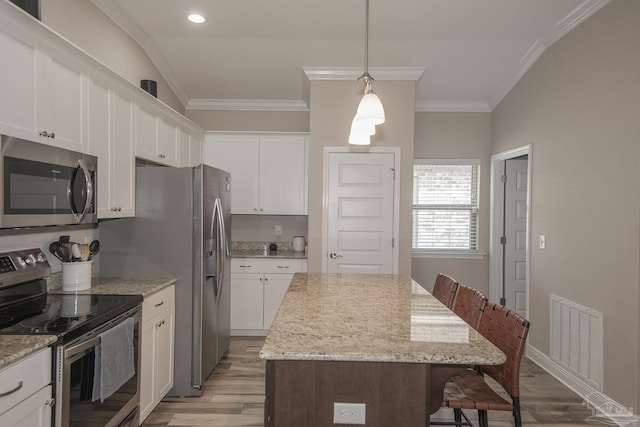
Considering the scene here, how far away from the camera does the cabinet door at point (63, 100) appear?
1.97 meters

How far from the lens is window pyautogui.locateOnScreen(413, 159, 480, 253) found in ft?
15.9

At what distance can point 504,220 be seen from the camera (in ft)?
15.1

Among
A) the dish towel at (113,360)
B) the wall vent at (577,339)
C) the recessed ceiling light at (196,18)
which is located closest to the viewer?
the dish towel at (113,360)

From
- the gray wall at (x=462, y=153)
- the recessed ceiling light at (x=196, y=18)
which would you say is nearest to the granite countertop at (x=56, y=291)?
the recessed ceiling light at (x=196, y=18)

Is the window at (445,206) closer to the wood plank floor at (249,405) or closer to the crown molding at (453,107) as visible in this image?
the crown molding at (453,107)

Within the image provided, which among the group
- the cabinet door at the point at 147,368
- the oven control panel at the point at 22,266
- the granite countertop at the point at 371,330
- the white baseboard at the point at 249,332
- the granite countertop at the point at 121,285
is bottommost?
the white baseboard at the point at 249,332

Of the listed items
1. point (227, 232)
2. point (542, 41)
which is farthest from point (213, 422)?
point (542, 41)

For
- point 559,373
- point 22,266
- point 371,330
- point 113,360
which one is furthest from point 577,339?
point 22,266

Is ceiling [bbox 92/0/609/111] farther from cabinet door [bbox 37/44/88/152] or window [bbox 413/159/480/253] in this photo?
cabinet door [bbox 37/44/88/152]

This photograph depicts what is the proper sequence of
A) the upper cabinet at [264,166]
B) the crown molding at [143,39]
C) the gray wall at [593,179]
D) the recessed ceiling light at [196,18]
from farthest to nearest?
the upper cabinet at [264,166] → the recessed ceiling light at [196,18] → the crown molding at [143,39] → the gray wall at [593,179]

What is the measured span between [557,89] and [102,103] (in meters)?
3.61

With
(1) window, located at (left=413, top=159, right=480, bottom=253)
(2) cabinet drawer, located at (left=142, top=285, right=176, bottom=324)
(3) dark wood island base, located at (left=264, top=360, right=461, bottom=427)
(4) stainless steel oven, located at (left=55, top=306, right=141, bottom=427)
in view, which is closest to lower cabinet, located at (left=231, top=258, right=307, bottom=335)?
(2) cabinet drawer, located at (left=142, top=285, right=176, bottom=324)

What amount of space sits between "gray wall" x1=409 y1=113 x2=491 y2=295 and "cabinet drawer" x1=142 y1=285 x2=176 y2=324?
9.73 feet

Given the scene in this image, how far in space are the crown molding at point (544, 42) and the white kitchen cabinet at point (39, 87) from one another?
3542 mm
